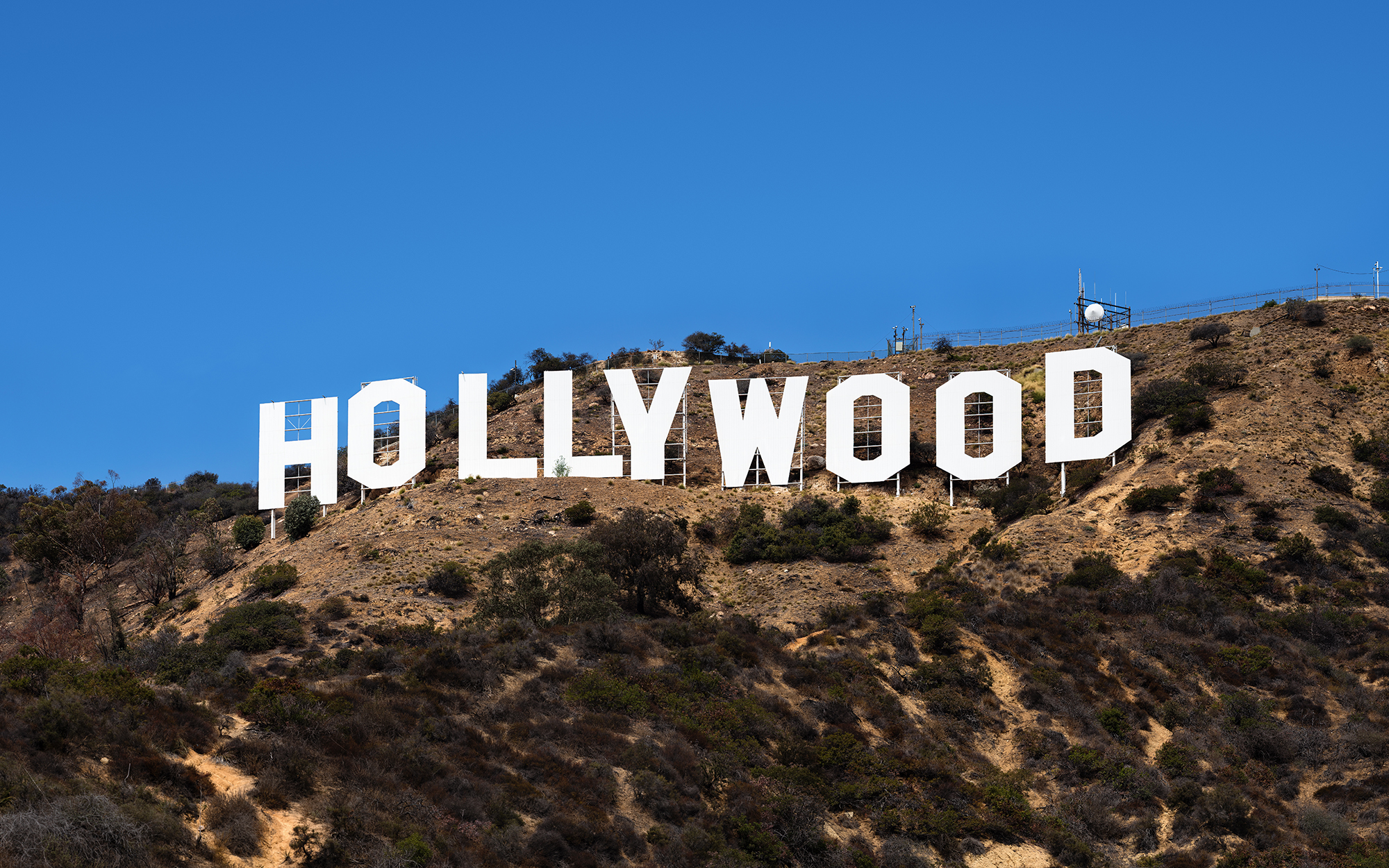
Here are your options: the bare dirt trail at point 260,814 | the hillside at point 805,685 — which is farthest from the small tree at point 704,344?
the bare dirt trail at point 260,814

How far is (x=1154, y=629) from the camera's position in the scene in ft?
140

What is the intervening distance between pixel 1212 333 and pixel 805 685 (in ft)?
130

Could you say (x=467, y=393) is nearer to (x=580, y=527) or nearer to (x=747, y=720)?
(x=580, y=527)

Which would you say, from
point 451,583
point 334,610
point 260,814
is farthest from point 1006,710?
point 260,814

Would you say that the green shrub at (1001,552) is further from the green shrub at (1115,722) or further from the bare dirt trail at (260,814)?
the bare dirt trail at (260,814)

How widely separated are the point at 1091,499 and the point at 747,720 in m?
25.4

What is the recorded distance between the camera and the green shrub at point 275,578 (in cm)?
5009

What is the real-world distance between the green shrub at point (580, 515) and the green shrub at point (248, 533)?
1877 centimetres

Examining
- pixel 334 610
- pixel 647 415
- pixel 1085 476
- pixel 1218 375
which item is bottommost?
pixel 334 610

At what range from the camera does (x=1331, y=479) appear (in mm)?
50938

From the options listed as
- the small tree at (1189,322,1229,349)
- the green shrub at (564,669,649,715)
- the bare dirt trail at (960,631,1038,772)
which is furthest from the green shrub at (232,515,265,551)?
the small tree at (1189,322,1229,349)

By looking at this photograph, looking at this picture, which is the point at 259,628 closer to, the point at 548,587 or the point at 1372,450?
the point at 548,587

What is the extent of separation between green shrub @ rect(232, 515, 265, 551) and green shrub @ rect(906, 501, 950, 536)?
3451cm

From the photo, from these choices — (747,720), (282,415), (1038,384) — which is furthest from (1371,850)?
(282,415)
